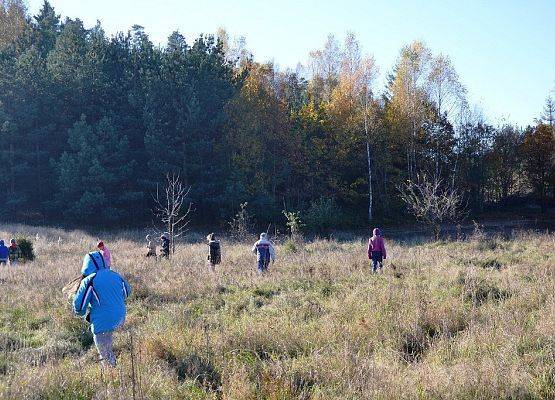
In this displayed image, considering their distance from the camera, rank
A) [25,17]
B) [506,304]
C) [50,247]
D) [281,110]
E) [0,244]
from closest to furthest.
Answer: [506,304], [0,244], [50,247], [281,110], [25,17]

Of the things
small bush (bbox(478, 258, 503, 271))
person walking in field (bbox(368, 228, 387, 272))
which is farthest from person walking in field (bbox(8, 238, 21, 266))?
small bush (bbox(478, 258, 503, 271))

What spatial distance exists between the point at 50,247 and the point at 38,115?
1684cm

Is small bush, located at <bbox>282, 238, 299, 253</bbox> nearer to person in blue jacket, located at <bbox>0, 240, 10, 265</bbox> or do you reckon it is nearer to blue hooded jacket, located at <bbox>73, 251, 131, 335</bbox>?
person in blue jacket, located at <bbox>0, 240, 10, 265</bbox>

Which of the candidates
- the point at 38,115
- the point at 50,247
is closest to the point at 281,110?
the point at 38,115

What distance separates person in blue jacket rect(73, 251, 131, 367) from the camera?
5973 millimetres

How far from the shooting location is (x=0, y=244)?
17.5 metres

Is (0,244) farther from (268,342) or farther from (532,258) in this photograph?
(532,258)

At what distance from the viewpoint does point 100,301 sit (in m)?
6.06

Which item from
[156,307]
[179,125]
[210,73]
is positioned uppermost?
[210,73]

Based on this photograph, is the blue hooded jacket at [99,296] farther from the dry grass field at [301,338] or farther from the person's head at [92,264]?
the dry grass field at [301,338]

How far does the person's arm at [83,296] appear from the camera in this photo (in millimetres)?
5943

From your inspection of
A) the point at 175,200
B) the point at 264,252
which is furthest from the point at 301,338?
the point at 175,200

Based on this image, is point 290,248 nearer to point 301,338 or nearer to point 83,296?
point 301,338

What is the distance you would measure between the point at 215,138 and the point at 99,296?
30.6m
